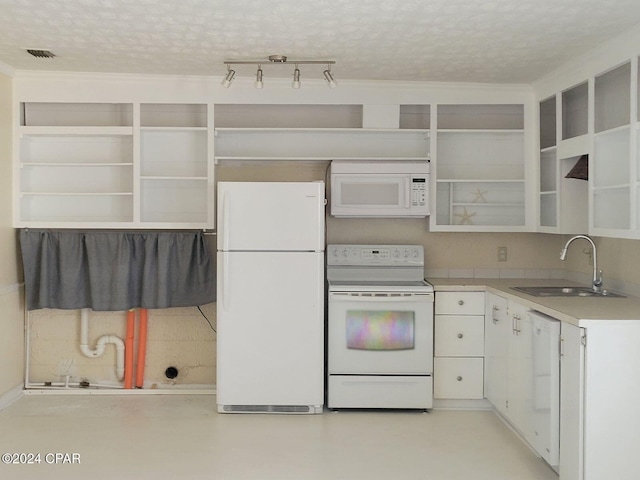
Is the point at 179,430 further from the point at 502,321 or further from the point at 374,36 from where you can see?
the point at 374,36

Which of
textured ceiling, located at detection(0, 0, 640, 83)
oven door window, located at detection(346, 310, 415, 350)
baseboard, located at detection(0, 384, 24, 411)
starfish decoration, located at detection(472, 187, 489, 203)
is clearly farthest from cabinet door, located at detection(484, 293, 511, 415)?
baseboard, located at detection(0, 384, 24, 411)

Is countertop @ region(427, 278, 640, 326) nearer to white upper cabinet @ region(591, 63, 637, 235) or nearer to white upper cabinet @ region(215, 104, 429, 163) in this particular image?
white upper cabinet @ region(591, 63, 637, 235)

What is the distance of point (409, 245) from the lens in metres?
5.27

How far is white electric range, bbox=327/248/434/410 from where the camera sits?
15.5ft

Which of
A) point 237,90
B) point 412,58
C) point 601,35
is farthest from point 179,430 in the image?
point 601,35

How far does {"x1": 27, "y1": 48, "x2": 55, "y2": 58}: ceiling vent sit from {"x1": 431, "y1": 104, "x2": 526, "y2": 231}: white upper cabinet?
278 cm

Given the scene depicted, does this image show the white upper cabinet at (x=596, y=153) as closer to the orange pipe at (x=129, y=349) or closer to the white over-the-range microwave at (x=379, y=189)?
the white over-the-range microwave at (x=379, y=189)

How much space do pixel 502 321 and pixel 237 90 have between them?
2.50m

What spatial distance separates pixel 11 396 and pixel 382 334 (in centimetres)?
271

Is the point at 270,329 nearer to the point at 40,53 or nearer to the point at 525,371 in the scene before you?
the point at 525,371

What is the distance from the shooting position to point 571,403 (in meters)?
3.25

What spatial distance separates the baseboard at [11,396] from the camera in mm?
4829

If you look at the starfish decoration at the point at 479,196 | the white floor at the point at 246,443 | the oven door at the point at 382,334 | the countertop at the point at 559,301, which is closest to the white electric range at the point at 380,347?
the oven door at the point at 382,334

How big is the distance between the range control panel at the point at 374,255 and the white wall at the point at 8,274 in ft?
7.59
